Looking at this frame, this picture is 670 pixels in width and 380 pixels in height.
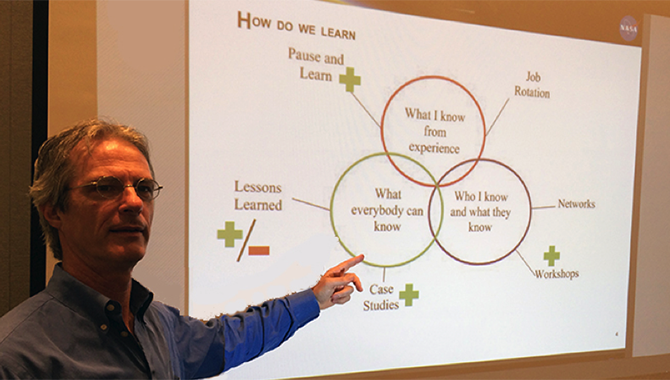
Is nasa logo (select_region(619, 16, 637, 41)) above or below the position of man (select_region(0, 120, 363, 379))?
above

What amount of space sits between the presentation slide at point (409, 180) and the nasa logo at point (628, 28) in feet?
0.13

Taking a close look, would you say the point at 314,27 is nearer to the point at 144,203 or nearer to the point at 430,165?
the point at 430,165

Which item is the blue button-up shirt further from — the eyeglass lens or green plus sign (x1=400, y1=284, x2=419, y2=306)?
green plus sign (x1=400, y1=284, x2=419, y2=306)

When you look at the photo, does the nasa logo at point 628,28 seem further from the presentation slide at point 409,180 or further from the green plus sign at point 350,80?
the green plus sign at point 350,80

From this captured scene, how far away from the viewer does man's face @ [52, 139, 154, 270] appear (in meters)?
0.82

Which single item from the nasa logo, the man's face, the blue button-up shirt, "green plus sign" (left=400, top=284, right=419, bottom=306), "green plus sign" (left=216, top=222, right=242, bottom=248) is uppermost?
the nasa logo

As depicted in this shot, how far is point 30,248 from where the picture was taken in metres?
1.21

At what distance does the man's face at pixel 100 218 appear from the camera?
816 mm

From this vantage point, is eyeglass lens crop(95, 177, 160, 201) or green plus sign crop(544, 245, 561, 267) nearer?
eyeglass lens crop(95, 177, 160, 201)

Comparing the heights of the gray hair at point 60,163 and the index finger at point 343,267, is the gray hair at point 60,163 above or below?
above

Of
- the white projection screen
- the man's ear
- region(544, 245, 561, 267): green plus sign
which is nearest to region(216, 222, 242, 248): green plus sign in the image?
the white projection screen

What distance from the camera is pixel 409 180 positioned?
1.46 metres

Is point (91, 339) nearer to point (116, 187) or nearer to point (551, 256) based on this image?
point (116, 187)

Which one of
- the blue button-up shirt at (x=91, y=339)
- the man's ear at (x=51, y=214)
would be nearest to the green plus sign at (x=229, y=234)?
the blue button-up shirt at (x=91, y=339)
